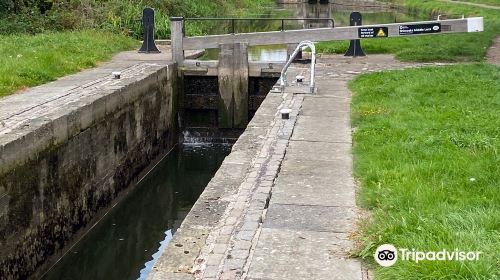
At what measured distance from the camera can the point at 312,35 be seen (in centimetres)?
1422

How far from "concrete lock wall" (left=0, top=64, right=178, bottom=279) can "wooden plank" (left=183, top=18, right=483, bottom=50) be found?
1725mm

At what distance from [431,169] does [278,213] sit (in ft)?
5.58

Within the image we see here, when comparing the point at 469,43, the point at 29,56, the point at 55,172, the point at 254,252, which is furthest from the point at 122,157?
the point at 469,43

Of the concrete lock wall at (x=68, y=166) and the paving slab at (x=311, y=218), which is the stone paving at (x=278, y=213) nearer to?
the paving slab at (x=311, y=218)

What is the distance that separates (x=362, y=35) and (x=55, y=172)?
24.4 feet

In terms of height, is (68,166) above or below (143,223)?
above

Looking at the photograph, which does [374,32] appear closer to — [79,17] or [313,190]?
[313,190]

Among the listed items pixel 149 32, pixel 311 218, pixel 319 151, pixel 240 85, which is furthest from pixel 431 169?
pixel 149 32

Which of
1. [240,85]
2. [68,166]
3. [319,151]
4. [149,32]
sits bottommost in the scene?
[68,166]

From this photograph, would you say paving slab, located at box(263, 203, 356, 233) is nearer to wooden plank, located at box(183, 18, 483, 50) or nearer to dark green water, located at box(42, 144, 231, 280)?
dark green water, located at box(42, 144, 231, 280)

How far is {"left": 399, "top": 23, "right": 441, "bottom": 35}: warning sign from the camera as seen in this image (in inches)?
540

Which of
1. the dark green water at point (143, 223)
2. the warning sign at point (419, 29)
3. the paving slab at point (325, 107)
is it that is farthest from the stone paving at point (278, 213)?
the warning sign at point (419, 29)

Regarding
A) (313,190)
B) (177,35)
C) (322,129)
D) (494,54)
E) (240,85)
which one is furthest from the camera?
(494,54)

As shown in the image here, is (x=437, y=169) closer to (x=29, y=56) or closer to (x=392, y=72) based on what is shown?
(x=392, y=72)
